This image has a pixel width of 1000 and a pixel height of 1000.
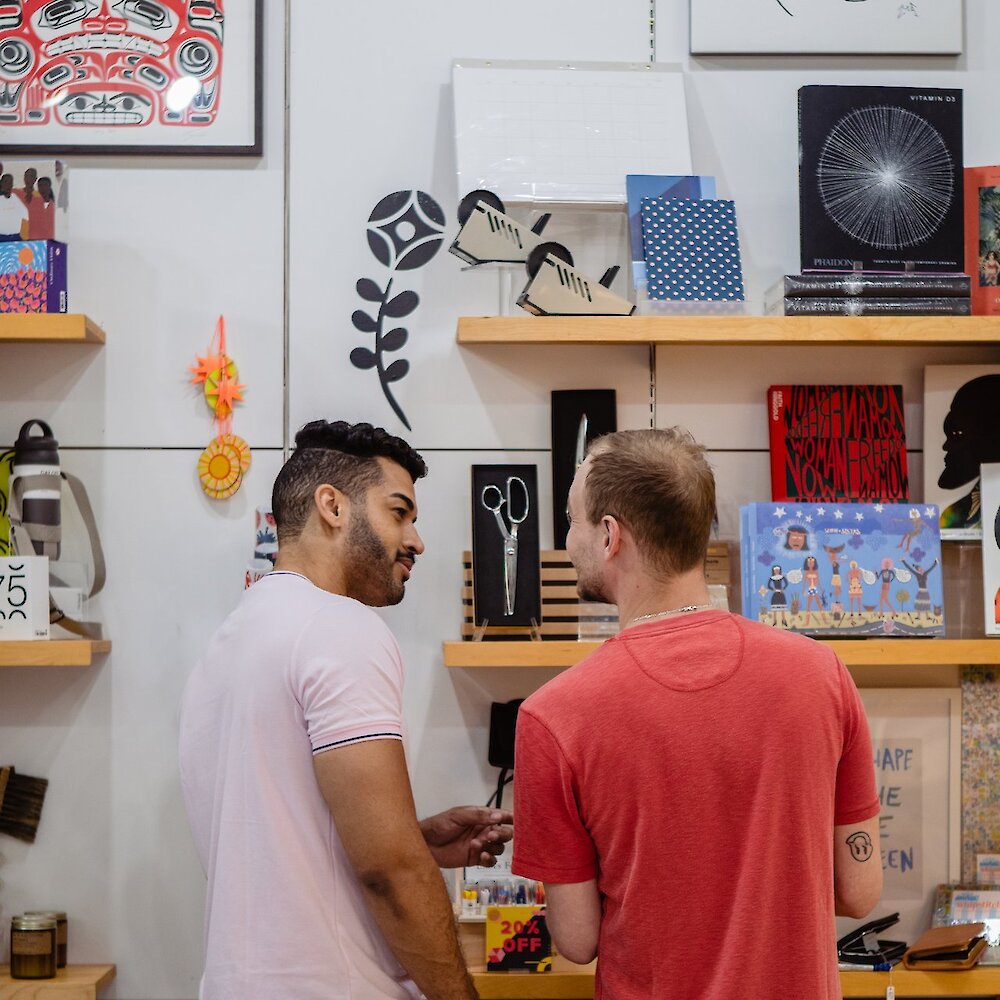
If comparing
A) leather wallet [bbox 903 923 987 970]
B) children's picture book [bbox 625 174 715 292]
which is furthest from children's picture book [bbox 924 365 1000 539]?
leather wallet [bbox 903 923 987 970]

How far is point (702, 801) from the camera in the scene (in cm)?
154

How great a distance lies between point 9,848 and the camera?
8.48 feet

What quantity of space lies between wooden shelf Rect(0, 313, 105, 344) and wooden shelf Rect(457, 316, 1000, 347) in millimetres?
774

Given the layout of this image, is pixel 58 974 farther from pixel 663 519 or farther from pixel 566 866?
pixel 663 519

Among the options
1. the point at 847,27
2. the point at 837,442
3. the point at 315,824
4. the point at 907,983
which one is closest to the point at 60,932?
the point at 315,824

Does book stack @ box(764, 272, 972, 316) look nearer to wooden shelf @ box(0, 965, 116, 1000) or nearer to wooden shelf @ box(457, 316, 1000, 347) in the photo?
wooden shelf @ box(457, 316, 1000, 347)

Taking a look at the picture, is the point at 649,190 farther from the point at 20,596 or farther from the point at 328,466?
the point at 20,596

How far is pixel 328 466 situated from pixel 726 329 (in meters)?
0.91

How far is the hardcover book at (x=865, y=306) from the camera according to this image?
2.52 metres

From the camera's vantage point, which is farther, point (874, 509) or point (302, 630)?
point (874, 509)

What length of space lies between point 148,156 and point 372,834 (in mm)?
1681

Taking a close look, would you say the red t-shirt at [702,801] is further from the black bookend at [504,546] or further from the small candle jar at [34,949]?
the small candle jar at [34,949]

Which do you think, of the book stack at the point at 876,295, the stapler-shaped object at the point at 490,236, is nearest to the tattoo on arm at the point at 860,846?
the book stack at the point at 876,295

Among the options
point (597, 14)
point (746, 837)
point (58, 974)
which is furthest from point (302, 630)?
point (597, 14)
